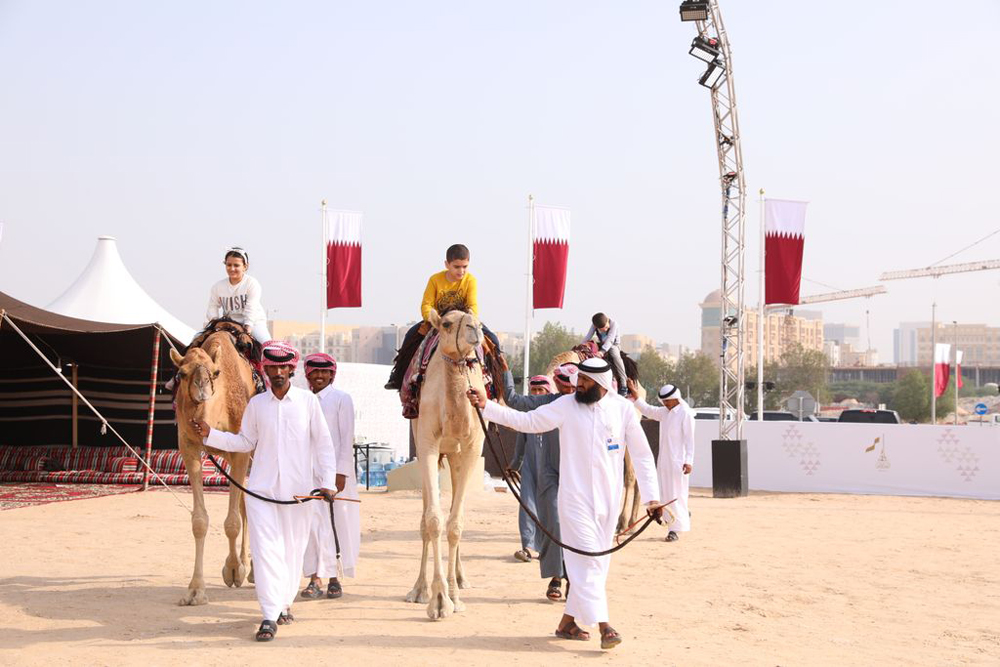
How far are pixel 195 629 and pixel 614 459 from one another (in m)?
2.90

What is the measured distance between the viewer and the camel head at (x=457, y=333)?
24.3ft

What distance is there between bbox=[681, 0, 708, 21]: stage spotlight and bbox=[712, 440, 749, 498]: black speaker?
7.20m

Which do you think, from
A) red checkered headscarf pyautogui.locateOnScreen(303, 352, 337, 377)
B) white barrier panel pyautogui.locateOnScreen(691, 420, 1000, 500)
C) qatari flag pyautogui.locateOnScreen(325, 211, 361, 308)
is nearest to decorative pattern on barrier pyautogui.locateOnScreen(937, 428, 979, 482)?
white barrier panel pyautogui.locateOnScreen(691, 420, 1000, 500)

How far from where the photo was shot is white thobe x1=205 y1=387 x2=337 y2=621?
690 centimetres

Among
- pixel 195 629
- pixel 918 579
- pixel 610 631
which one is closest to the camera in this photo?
pixel 610 631

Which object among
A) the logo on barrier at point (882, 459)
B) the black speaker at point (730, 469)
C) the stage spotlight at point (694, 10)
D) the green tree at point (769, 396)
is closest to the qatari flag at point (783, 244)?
the logo on barrier at point (882, 459)

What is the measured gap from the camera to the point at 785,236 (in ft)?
68.7

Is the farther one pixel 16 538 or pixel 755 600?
pixel 16 538

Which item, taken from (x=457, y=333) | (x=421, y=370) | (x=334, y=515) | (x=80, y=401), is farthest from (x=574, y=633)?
(x=80, y=401)

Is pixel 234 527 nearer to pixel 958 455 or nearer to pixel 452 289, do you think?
pixel 452 289

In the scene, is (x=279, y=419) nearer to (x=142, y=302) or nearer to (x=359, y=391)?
(x=142, y=302)

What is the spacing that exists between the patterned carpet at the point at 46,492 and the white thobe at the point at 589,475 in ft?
32.6

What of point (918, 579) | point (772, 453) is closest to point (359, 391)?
point (772, 453)

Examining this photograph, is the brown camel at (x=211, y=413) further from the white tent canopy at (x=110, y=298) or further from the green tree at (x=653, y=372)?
the green tree at (x=653, y=372)
